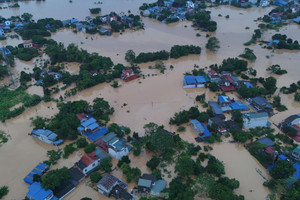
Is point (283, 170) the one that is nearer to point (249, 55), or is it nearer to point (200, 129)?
point (200, 129)

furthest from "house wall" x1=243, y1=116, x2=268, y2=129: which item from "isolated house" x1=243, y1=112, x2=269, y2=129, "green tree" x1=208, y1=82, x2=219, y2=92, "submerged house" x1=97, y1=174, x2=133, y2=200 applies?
"submerged house" x1=97, y1=174, x2=133, y2=200

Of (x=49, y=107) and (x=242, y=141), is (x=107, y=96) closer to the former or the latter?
(x=49, y=107)

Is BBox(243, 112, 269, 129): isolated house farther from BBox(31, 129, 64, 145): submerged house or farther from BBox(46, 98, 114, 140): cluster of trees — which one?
BBox(31, 129, 64, 145): submerged house

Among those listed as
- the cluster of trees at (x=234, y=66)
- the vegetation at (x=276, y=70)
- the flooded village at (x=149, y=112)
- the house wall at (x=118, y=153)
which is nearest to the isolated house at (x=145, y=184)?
the flooded village at (x=149, y=112)

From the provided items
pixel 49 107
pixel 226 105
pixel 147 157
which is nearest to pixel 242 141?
pixel 226 105

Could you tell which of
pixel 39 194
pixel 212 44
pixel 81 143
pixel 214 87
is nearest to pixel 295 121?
pixel 214 87

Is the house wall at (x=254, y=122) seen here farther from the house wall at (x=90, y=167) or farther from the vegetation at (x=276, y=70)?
the house wall at (x=90, y=167)
